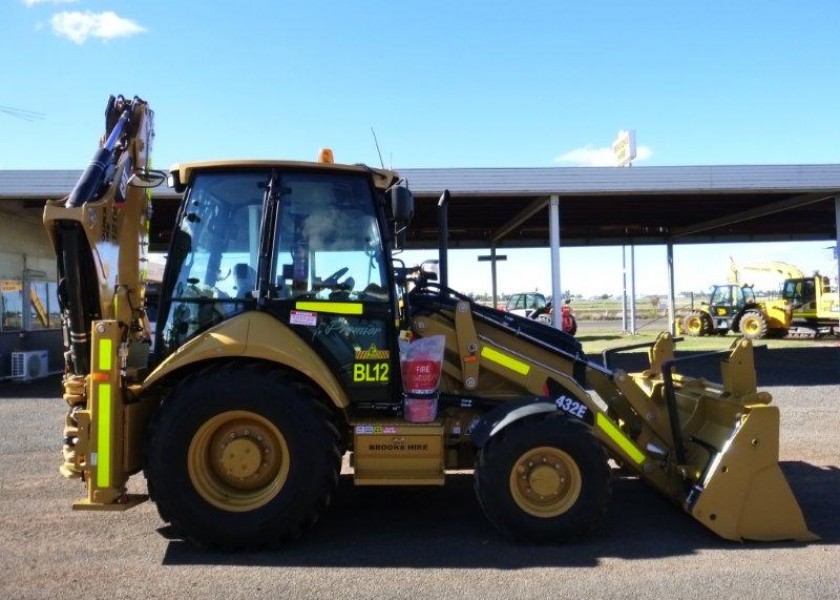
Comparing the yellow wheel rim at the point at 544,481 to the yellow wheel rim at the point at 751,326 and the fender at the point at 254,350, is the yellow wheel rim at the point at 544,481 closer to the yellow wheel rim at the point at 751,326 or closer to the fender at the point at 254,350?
the fender at the point at 254,350

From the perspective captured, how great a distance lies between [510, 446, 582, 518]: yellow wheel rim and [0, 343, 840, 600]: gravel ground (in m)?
0.26

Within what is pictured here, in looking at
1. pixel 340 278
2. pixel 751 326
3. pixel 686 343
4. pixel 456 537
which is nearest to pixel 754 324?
pixel 751 326

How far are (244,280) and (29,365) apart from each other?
11.2 meters

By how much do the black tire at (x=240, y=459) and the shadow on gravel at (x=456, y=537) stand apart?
20 centimetres

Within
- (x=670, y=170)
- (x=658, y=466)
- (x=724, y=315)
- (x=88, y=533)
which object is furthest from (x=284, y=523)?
(x=724, y=315)

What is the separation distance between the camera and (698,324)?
2808 centimetres

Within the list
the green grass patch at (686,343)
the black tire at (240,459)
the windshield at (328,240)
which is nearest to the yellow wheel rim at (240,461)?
the black tire at (240,459)

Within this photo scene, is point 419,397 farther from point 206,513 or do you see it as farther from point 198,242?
point 198,242

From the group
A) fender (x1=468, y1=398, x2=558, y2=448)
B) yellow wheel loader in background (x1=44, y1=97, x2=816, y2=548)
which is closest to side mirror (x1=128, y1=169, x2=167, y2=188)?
yellow wheel loader in background (x1=44, y1=97, x2=816, y2=548)

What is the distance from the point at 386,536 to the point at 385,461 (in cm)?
56

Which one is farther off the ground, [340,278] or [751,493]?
[340,278]

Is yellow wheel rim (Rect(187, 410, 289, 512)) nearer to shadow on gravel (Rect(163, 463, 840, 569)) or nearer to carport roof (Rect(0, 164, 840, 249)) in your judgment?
shadow on gravel (Rect(163, 463, 840, 569))

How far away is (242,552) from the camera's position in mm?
4418

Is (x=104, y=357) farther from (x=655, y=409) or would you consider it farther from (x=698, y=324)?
(x=698, y=324)
